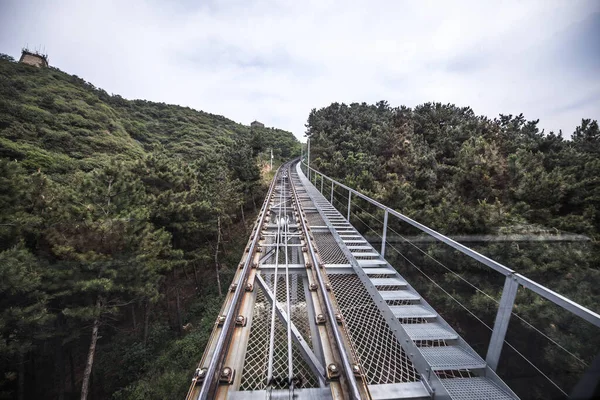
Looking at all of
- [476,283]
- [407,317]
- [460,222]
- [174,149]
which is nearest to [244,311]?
[407,317]

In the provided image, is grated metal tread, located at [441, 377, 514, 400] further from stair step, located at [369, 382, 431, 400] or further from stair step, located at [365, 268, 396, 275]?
stair step, located at [365, 268, 396, 275]

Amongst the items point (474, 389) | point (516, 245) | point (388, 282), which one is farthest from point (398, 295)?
point (516, 245)

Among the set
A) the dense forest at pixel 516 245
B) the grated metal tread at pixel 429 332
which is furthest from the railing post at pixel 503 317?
the grated metal tread at pixel 429 332

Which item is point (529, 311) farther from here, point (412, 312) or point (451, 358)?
point (451, 358)

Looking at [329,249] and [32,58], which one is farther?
[32,58]

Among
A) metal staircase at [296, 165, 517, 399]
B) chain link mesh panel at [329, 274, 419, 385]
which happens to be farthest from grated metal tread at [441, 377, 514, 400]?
chain link mesh panel at [329, 274, 419, 385]
